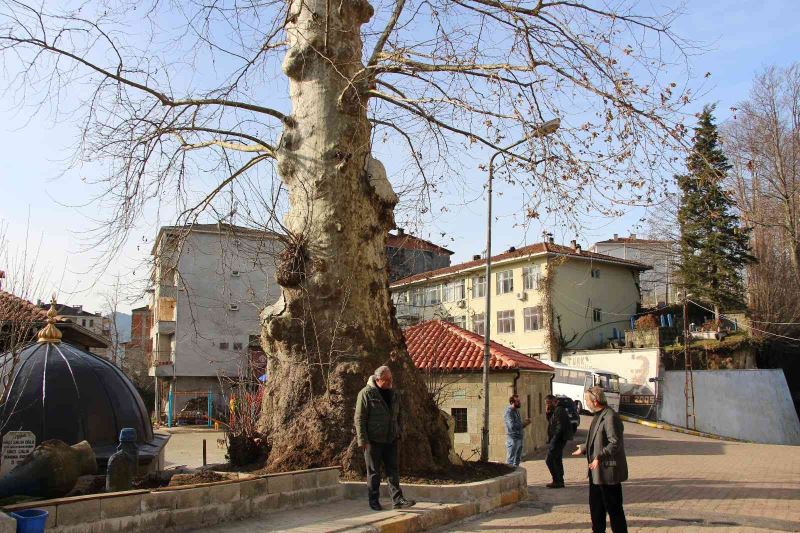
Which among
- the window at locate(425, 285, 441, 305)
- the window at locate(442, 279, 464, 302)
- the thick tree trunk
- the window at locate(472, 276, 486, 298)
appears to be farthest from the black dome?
the window at locate(425, 285, 441, 305)

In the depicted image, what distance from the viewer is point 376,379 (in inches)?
305

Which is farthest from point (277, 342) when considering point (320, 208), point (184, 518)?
point (184, 518)

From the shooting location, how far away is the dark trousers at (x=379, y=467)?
742cm

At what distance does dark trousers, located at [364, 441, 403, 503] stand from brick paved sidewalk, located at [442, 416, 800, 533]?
Result: 30.7 inches

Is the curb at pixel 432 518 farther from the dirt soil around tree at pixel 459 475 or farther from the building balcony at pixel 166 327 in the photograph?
the building balcony at pixel 166 327

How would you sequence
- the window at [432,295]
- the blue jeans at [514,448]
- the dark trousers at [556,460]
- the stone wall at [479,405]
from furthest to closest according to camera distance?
the window at [432,295]
the stone wall at [479,405]
the blue jeans at [514,448]
the dark trousers at [556,460]

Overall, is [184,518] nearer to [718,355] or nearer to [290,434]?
[290,434]

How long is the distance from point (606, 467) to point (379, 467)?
2409mm

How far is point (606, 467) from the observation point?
6.69 m

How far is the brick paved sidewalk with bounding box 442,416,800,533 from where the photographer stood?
818 cm

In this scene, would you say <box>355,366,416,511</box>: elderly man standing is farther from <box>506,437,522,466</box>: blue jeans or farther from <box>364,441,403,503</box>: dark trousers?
<box>506,437,522,466</box>: blue jeans

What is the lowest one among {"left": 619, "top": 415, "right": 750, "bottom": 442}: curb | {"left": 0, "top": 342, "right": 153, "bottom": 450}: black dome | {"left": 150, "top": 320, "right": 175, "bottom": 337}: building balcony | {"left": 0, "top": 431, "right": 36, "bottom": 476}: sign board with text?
{"left": 619, "top": 415, "right": 750, "bottom": 442}: curb

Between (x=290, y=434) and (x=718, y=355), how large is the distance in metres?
34.2

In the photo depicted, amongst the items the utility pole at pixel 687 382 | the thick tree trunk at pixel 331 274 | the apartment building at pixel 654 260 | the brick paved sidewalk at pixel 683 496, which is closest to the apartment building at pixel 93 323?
the thick tree trunk at pixel 331 274
